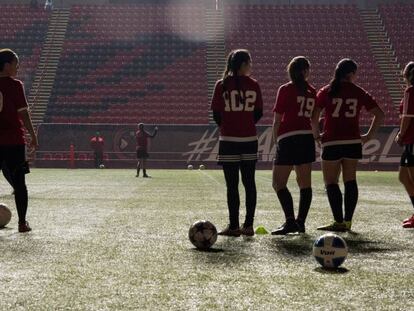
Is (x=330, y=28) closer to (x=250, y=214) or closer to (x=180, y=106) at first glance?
(x=180, y=106)

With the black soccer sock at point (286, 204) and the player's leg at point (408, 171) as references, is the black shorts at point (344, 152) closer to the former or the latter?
the black soccer sock at point (286, 204)

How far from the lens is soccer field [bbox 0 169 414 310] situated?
384cm

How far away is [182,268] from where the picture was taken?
4.97 meters

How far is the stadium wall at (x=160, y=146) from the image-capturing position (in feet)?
102

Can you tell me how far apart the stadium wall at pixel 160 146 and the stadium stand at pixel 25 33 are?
543 centimetres

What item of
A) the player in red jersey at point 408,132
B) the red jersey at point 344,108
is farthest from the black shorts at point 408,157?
the red jersey at point 344,108

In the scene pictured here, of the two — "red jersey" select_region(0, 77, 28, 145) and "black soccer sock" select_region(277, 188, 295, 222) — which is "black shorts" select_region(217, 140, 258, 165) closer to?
"black soccer sock" select_region(277, 188, 295, 222)

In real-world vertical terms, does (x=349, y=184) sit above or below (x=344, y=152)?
below

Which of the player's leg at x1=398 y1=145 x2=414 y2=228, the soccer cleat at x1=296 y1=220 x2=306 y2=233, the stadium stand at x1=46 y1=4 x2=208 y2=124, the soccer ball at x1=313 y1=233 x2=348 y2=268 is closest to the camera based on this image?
the soccer ball at x1=313 y1=233 x2=348 y2=268

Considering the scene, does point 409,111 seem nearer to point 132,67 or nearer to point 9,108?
point 9,108

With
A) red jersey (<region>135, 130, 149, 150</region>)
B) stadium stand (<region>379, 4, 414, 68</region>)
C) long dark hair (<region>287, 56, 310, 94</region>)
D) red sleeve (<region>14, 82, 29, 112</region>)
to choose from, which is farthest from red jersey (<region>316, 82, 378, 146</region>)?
stadium stand (<region>379, 4, 414, 68</region>)

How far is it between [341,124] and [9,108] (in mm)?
3636

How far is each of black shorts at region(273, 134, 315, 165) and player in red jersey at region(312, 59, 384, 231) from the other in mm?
358

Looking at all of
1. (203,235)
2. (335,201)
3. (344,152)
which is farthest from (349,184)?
(203,235)
